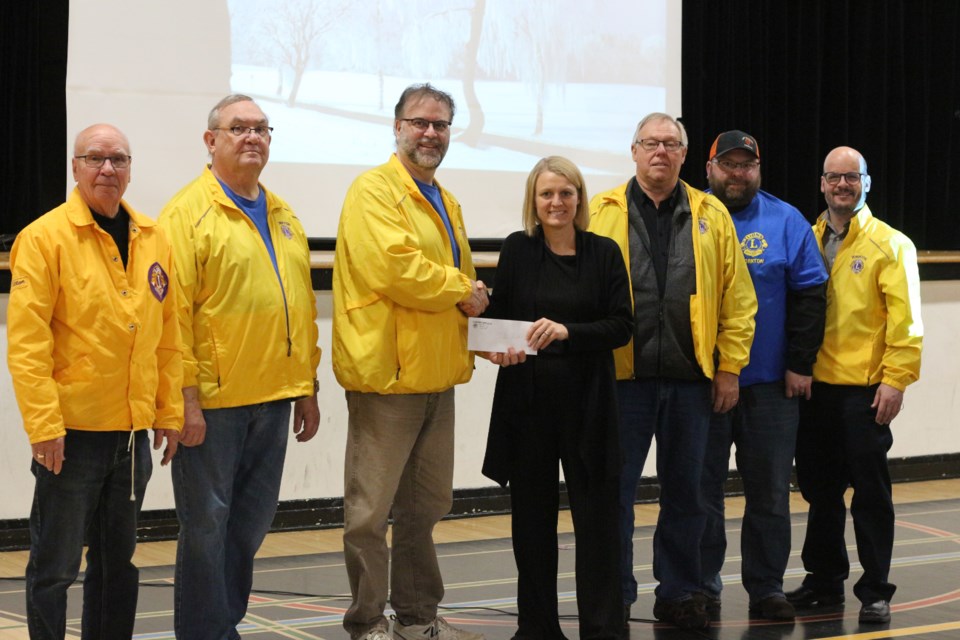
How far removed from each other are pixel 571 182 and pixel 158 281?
1.28 metres

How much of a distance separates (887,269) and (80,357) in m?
2.73

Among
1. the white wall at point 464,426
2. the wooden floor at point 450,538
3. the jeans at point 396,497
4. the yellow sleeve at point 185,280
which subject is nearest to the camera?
the yellow sleeve at point 185,280

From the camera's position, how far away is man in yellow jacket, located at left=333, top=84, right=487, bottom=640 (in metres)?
3.64

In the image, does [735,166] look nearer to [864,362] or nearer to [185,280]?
[864,362]

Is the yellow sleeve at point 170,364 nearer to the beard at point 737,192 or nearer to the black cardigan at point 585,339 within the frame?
the black cardigan at point 585,339

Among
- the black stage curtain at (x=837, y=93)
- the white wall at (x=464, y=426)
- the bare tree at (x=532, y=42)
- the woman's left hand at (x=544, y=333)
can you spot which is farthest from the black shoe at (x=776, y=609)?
the black stage curtain at (x=837, y=93)

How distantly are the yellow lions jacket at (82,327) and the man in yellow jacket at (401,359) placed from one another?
651 mm

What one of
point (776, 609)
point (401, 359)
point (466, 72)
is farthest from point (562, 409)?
point (466, 72)

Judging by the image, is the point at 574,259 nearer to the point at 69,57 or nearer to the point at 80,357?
Result: the point at 80,357

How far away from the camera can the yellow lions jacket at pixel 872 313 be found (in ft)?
14.1

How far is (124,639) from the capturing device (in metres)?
3.22

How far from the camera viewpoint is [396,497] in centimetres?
388

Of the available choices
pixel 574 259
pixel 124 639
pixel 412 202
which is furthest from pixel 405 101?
pixel 124 639

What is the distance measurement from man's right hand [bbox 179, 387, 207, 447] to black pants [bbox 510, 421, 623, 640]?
972 millimetres
